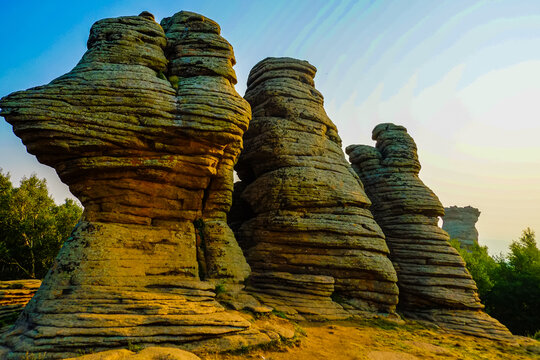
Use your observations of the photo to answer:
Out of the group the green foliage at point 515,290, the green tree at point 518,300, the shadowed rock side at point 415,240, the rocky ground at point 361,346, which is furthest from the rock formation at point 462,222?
the rocky ground at point 361,346

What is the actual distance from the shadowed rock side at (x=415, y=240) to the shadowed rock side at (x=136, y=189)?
509 inches

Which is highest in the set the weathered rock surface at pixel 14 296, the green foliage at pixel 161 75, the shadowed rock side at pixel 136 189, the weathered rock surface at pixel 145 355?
the green foliage at pixel 161 75

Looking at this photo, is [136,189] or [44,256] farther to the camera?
[44,256]

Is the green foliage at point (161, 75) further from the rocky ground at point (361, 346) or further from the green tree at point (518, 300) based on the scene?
the green tree at point (518, 300)

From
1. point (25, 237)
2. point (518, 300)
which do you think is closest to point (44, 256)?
point (25, 237)

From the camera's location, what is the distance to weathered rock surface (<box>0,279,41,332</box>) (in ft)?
41.5

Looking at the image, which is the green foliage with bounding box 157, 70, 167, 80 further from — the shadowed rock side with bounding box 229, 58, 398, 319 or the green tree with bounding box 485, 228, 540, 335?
the green tree with bounding box 485, 228, 540, 335

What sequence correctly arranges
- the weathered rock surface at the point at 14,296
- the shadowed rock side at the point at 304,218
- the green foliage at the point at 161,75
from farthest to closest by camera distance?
the shadowed rock side at the point at 304,218, the green foliage at the point at 161,75, the weathered rock surface at the point at 14,296

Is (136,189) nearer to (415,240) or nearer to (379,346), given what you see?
(379,346)

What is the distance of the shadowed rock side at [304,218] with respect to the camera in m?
16.1

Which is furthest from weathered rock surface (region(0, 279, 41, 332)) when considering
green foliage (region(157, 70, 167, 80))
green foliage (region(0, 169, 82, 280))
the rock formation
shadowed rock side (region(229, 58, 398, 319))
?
the rock formation

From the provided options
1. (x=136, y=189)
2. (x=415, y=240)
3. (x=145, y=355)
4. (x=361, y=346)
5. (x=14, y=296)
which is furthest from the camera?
(x=415, y=240)

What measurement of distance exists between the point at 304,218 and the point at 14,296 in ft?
55.1

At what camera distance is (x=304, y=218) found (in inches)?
701
